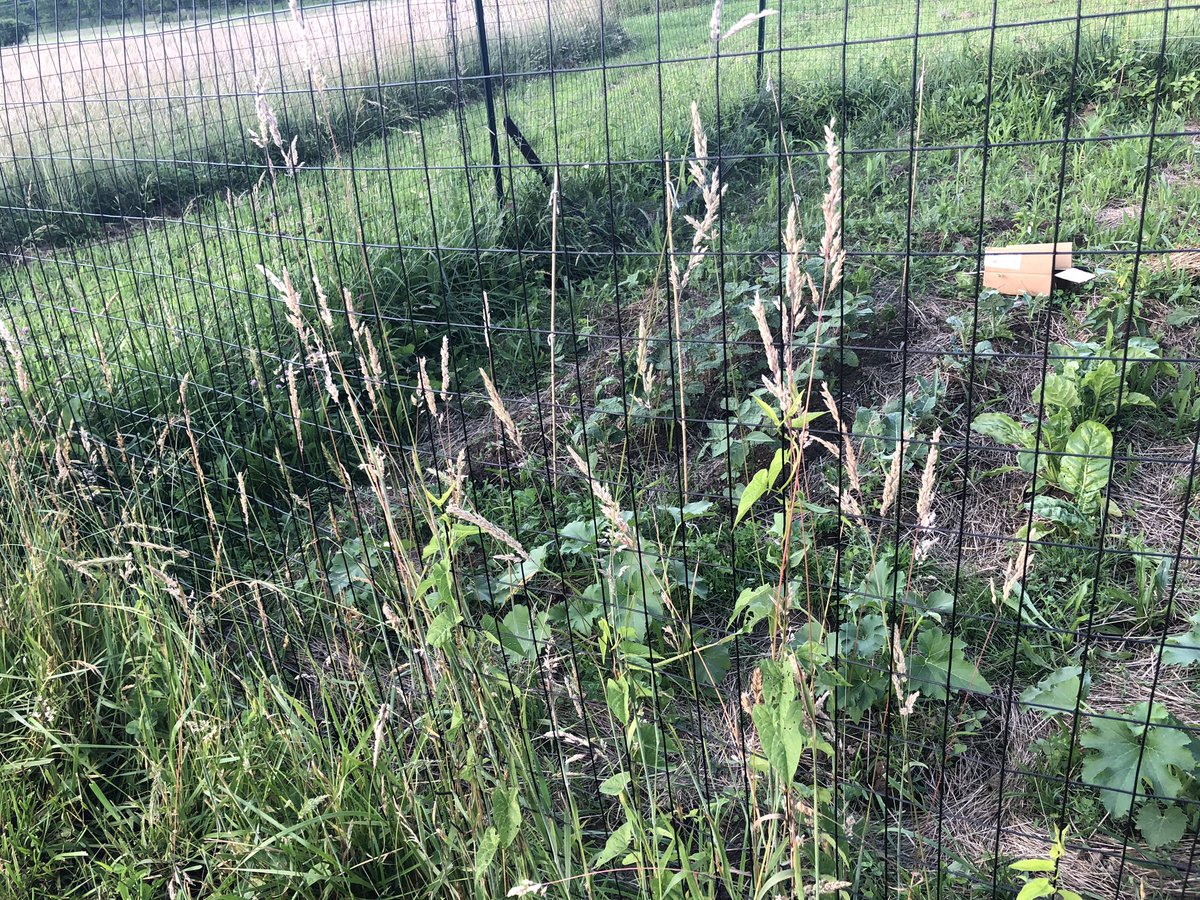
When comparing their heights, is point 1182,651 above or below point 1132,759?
above

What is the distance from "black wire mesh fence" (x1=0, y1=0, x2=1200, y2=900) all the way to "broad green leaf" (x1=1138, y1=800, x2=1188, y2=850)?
0.05 ft

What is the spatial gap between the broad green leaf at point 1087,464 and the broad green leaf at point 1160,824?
96cm

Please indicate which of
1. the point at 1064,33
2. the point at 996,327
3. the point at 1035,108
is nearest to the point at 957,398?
the point at 996,327

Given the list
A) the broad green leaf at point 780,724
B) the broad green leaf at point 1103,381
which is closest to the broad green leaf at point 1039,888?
the broad green leaf at point 780,724

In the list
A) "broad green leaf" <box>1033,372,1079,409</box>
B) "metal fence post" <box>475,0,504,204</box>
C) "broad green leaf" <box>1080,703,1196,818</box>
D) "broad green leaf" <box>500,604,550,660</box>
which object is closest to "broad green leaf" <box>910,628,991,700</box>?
"broad green leaf" <box>1080,703,1196,818</box>

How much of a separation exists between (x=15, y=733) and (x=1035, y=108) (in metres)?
4.90

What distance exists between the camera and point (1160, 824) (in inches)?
67.8

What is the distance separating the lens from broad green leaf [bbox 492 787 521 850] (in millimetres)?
1543

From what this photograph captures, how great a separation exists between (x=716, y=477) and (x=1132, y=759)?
1.46 meters

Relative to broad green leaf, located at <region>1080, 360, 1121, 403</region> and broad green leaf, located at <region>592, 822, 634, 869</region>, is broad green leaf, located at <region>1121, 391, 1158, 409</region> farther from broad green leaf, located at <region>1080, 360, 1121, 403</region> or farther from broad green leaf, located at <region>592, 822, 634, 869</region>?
broad green leaf, located at <region>592, 822, 634, 869</region>

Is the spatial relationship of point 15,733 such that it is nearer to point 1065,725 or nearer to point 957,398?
point 1065,725

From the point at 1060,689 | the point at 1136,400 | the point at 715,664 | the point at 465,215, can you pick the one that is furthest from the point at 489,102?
the point at 1060,689

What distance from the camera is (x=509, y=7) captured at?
19.3 ft

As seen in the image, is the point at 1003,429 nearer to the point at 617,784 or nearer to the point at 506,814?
the point at 617,784
